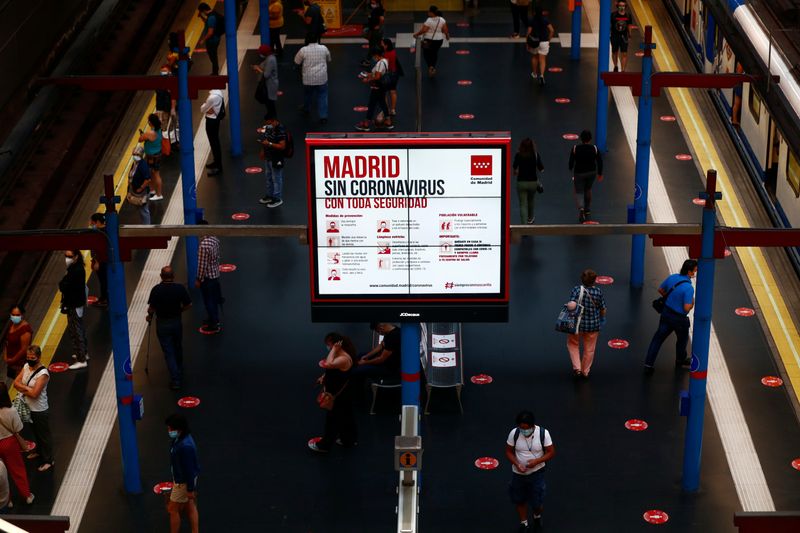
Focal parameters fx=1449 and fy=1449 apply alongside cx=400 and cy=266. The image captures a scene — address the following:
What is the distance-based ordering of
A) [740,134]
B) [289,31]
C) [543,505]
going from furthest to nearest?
[289,31] < [740,134] < [543,505]

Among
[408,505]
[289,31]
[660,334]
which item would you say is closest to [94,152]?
[289,31]

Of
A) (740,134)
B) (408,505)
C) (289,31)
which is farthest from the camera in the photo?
(289,31)

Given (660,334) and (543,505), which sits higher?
(660,334)

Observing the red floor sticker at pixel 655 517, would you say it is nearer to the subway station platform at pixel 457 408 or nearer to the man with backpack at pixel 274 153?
the subway station platform at pixel 457 408

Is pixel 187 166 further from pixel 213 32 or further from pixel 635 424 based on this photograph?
pixel 213 32

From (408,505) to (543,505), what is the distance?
4.60 meters

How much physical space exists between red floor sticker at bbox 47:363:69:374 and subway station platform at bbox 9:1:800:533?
17 centimetres

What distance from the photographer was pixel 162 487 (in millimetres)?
13977

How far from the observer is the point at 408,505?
9281 mm

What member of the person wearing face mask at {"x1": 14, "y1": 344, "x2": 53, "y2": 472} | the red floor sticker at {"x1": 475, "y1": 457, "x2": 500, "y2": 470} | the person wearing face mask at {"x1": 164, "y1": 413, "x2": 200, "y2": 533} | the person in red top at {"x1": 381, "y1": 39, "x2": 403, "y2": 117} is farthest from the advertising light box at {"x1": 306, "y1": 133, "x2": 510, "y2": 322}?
the person in red top at {"x1": 381, "y1": 39, "x2": 403, "y2": 117}

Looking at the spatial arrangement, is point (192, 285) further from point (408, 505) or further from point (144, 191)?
point (408, 505)

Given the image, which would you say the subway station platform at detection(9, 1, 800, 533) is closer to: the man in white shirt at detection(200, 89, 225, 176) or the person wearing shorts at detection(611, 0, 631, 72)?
the man in white shirt at detection(200, 89, 225, 176)

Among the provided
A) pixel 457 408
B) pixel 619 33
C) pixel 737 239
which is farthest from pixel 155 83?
pixel 619 33

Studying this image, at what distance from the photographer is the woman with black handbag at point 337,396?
14.2m
